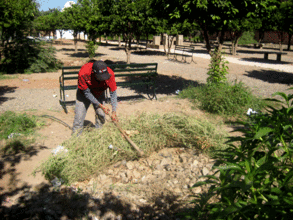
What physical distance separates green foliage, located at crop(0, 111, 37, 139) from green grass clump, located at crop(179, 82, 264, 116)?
12.9 feet

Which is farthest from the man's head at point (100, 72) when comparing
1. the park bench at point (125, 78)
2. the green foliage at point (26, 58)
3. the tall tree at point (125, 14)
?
the tall tree at point (125, 14)

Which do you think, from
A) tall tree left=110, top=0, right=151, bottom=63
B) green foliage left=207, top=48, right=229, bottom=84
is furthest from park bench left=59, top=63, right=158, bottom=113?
tall tree left=110, top=0, right=151, bottom=63

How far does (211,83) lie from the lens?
23.0 feet

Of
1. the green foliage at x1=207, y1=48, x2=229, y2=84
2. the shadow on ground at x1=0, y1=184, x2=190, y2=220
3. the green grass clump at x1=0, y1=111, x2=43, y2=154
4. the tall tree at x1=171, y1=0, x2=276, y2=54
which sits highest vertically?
the tall tree at x1=171, y1=0, x2=276, y2=54

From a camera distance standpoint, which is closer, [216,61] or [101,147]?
[101,147]

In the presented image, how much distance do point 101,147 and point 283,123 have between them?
2.65 m

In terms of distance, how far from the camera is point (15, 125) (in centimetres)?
484

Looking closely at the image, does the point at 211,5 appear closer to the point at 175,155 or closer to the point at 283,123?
the point at 175,155

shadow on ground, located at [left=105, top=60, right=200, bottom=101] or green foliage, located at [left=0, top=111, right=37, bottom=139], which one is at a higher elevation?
shadow on ground, located at [left=105, top=60, right=200, bottom=101]

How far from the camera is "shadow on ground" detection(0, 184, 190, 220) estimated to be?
2.85 m

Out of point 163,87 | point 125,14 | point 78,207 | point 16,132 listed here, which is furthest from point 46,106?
point 125,14

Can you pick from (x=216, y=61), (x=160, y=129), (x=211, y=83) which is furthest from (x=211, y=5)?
(x=160, y=129)

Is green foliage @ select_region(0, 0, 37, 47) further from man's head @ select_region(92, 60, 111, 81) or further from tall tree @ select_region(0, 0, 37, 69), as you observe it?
man's head @ select_region(92, 60, 111, 81)

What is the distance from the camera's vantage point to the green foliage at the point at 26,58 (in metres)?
12.1
